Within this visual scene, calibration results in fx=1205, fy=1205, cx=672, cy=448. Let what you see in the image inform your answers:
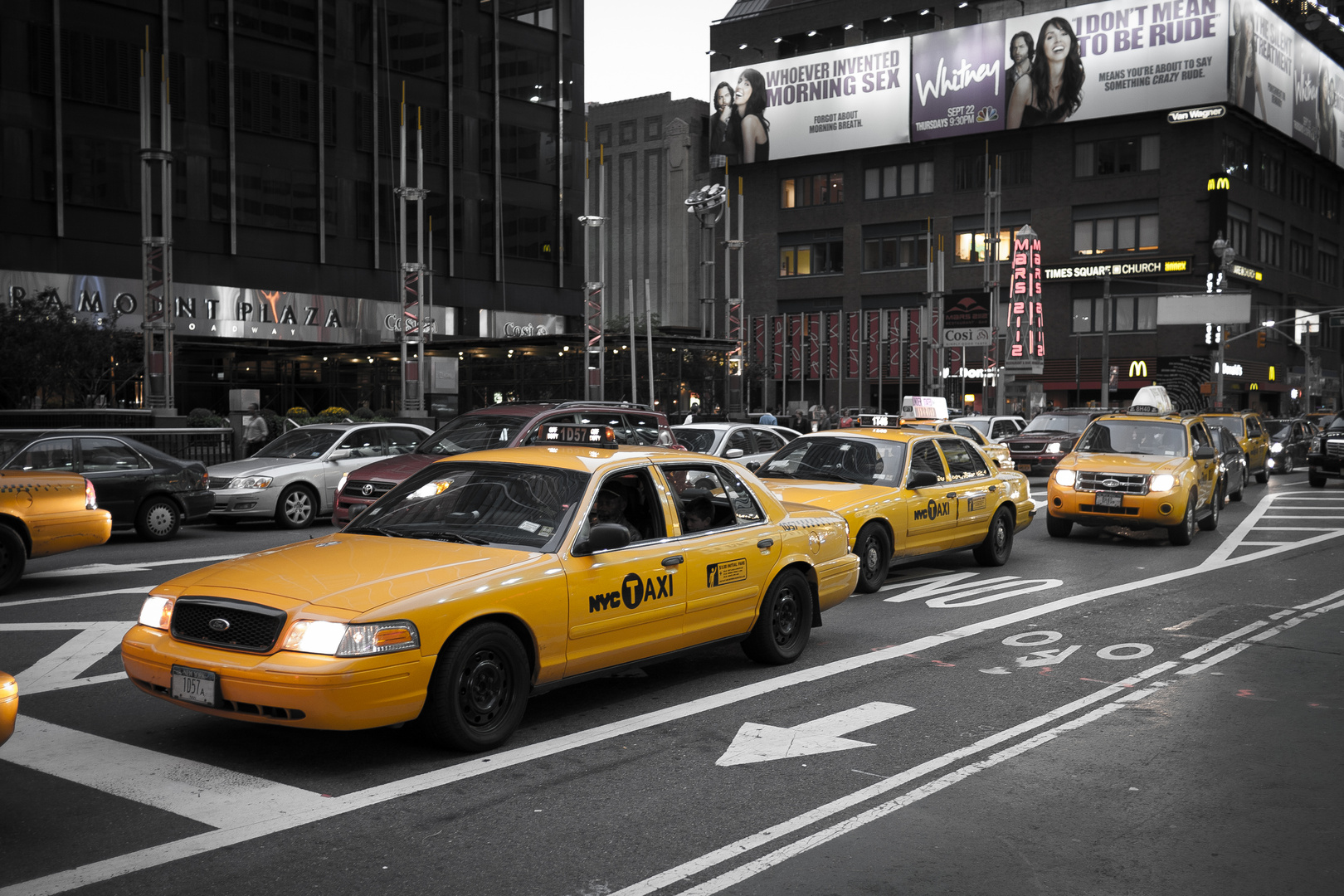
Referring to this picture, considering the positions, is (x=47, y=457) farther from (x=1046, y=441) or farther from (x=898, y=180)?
(x=898, y=180)

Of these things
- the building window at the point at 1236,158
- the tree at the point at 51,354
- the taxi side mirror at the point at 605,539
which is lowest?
the taxi side mirror at the point at 605,539

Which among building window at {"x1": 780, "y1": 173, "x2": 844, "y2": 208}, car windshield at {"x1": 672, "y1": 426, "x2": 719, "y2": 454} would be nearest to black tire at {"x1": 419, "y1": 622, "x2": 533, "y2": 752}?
car windshield at {"x1": 672, "y1": 426, "x2": 719, "y2": 454}

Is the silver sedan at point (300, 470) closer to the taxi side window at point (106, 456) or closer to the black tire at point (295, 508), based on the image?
the black tire at point (295, 508)

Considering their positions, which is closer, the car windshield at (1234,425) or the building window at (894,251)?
the car windshield at (1234,425)

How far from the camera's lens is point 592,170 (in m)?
97.2

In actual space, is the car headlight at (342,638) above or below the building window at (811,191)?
below

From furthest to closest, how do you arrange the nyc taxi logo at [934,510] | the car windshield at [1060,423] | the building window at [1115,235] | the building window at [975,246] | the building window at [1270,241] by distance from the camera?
1. the building window at [975,246]
2. the building window at [1270,241]
3. the building window at [1115,235]
4. the car windshield at [1060,423]
5. the nyc taxi logo at [934,510]

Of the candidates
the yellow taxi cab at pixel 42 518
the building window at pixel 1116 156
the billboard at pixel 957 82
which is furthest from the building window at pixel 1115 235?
the yellow taxi cab at pixel 42 518

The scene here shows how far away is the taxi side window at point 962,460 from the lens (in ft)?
43.9

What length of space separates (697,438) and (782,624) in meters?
9.75

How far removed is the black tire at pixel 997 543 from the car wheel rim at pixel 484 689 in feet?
28.3

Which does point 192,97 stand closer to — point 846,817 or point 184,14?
point 184,14

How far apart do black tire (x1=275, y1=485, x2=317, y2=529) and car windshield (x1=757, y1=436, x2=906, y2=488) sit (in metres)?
7.63

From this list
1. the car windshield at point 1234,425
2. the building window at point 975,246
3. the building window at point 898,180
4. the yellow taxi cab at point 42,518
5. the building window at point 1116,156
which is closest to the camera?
the yellow taxi cab at point 42,518
